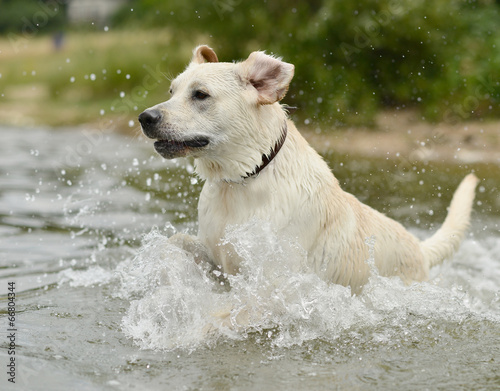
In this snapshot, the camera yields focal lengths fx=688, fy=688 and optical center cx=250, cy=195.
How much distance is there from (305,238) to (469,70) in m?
11.3

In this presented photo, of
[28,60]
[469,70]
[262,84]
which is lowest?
[262,84]

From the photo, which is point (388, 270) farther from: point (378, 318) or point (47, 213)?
point (47, 213)

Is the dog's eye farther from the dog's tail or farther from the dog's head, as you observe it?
the dog's tail

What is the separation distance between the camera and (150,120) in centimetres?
448

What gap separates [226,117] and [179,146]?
37cm

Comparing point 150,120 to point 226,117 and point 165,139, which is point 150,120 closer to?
point 165,139

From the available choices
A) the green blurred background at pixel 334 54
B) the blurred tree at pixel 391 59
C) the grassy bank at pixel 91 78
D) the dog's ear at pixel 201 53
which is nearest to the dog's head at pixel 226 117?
the dog's ear at pixel 201 53

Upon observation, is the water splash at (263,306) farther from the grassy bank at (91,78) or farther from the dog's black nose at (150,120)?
the grassy bank at (91,78)

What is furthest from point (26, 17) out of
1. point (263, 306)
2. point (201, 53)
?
point (263, 306)

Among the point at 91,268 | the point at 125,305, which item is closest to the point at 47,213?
the point at 91,268

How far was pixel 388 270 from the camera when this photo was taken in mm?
5254

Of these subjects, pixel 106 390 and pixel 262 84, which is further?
pixel 262 84

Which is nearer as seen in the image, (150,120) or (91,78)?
(150,120)

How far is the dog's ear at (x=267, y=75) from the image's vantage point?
4.61 m
